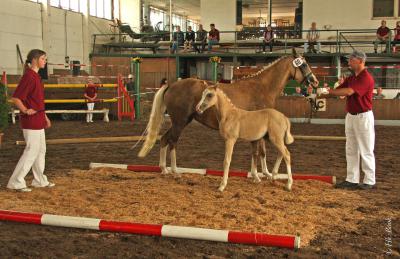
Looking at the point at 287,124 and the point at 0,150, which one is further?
the point at 0,150

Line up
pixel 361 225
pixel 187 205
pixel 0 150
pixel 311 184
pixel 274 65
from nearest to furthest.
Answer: pixel 361 225
pixel 187 205
pixel 311 184
pixel 274 65
pixel 0 150

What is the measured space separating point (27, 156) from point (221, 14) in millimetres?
26144

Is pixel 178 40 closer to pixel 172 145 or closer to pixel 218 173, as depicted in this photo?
pixel 172 145

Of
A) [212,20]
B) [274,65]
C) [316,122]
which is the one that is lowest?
[316,122]

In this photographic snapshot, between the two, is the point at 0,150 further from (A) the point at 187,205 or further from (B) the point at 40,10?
(B) the point at 40,10

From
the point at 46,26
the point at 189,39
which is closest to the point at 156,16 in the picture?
the point at 189,39

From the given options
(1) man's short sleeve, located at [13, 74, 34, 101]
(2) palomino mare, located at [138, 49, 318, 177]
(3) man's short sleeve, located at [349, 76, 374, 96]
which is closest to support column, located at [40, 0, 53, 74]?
(2) palomino mare, located at [138, 49, 318, 177]

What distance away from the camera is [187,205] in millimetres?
6098

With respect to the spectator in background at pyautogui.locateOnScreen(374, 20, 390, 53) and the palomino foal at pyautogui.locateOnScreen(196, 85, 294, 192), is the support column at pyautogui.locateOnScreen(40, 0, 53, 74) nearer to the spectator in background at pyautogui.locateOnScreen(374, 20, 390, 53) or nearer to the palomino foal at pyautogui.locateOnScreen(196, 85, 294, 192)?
the spectator in background at pyautogui.locateOnScreen(374, 20, 390, 53)

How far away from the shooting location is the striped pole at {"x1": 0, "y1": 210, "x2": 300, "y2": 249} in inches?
180

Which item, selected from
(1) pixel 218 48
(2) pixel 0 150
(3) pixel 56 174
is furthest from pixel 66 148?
(1) pixel 218 48

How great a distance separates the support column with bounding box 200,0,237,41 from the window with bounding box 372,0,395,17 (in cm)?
877

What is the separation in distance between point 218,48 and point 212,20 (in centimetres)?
396

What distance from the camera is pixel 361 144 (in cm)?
715
